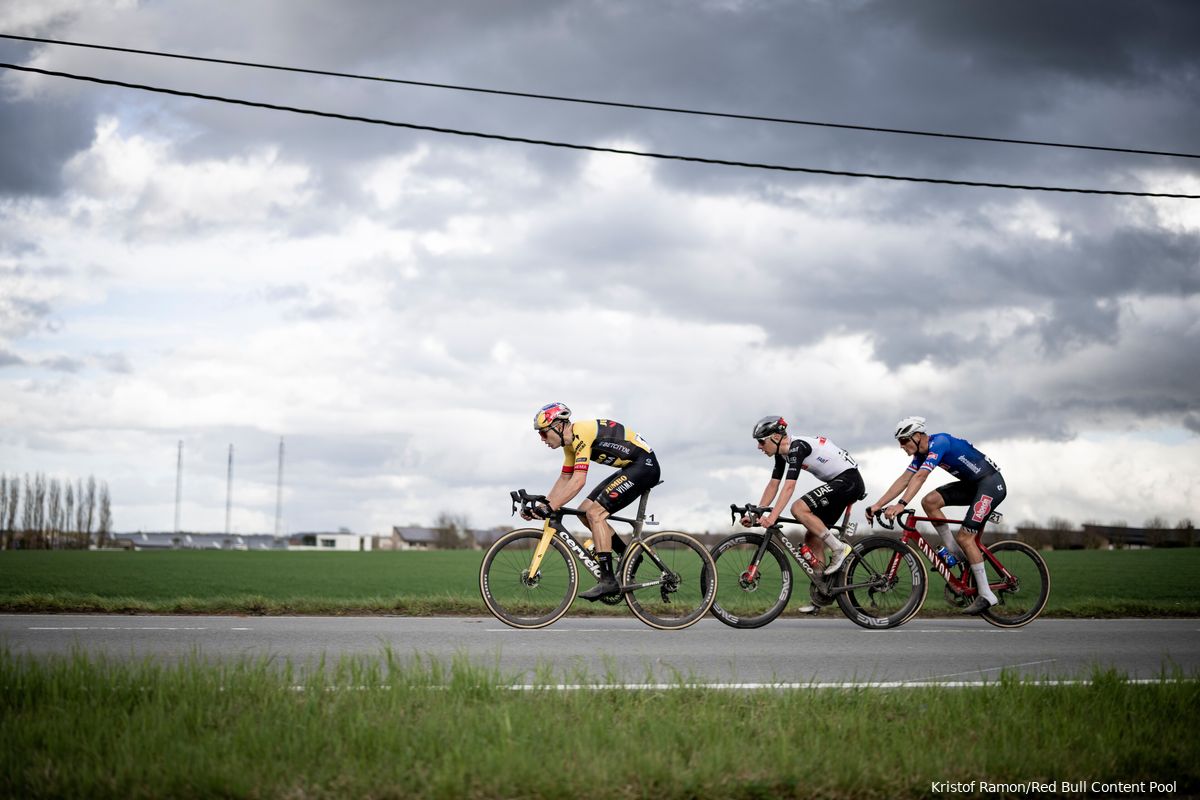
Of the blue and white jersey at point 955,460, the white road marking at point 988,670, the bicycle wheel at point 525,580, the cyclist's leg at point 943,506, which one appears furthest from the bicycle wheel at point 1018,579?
the bicycle wheel at point 525,580

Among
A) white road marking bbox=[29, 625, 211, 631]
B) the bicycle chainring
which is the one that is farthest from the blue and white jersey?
white road marking bbox=[29, 625, 211, 631]

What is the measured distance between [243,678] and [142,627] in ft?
17.3

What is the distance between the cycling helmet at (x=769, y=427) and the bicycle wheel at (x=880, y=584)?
5.11 ft

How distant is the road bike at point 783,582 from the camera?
10922 mm

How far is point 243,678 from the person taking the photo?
5.87 metres

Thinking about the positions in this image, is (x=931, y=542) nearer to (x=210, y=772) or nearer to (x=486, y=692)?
(x=486, y=692)

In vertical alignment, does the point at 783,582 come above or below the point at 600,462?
below

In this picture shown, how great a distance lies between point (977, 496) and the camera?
11742 millimetres

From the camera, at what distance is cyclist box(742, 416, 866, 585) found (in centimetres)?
1091

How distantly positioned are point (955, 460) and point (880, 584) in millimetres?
1691

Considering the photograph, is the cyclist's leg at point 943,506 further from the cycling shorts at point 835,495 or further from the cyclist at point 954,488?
the cycling shorts at point 835,495

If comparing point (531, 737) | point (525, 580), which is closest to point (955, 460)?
point (525, 580)

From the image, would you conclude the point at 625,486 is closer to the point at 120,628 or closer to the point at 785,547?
the point at 785,547

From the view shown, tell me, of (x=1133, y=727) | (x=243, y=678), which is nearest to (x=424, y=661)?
(x=243, y=678)
